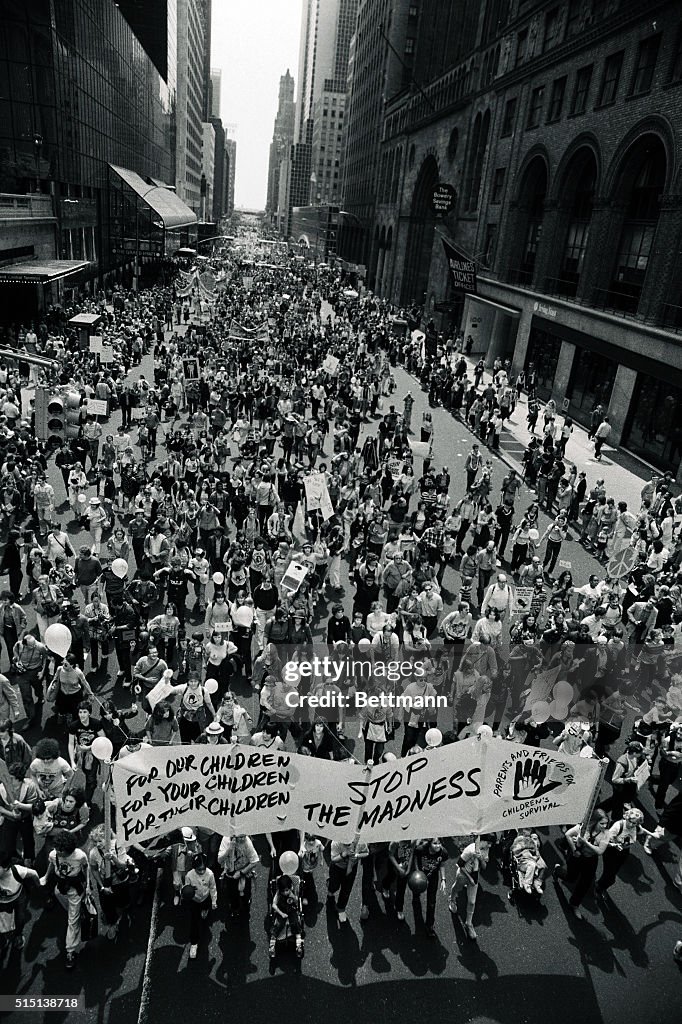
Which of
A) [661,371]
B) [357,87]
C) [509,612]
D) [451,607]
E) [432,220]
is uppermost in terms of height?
[357,87]

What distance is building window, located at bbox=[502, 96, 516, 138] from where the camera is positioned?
4203cm

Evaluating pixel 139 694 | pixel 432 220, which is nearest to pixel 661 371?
pixel 139 694

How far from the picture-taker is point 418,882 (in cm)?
751

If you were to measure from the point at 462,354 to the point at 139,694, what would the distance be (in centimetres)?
4221

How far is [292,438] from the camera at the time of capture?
69.5ft

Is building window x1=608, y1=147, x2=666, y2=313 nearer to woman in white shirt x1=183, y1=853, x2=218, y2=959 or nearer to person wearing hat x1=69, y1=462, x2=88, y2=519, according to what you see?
person wearing hat x1=69, y1=462, x2=88, y2=519

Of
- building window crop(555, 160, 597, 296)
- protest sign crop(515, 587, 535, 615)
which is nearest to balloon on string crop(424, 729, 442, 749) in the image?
protest sign crop(515, 587, 535, 615)

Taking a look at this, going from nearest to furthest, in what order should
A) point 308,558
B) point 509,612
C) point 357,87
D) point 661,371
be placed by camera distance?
point 509,612 → point 308,558 → point 661,371 → point 357,87

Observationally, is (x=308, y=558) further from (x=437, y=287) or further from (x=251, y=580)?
(x=437, y=287)

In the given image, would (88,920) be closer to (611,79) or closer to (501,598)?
(501,598)

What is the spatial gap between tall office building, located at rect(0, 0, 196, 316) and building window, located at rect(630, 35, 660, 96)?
28081mm

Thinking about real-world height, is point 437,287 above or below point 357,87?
below

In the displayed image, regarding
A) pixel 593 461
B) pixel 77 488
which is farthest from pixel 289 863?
pixel 593 461

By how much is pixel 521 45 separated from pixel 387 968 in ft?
158
